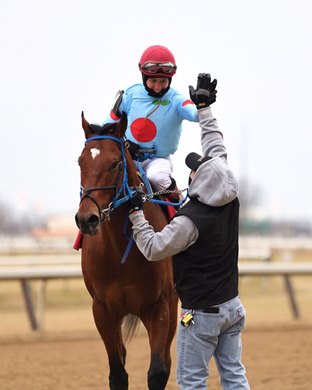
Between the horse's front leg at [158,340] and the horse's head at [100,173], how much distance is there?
995 millimetres

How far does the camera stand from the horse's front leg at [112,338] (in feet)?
20.3

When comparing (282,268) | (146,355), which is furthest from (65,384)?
(282,268)

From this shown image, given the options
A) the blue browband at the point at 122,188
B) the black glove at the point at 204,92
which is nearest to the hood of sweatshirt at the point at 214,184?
the black glove at the point at 204,92

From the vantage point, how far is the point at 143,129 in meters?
6.52

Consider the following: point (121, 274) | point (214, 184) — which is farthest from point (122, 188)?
point (214, 184)

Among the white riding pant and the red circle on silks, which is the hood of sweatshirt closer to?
the white riding pant

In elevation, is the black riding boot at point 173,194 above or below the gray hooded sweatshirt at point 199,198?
below

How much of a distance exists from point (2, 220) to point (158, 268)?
2466 inches

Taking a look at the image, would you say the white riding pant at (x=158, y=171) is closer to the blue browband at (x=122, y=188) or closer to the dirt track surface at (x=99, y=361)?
the blue browband at (x=122, y=188)

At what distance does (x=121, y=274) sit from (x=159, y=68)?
143cm

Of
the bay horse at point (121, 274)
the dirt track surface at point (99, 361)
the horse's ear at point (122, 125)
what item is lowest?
the dirt track surface at point (99, 361)

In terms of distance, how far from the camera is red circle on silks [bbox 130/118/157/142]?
6.51m

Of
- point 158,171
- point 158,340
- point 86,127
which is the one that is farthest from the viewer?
point 158,171

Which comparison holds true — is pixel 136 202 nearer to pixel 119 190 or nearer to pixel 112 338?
pixel 119 190
